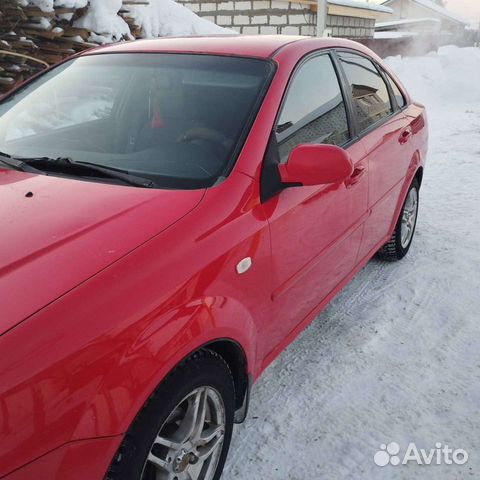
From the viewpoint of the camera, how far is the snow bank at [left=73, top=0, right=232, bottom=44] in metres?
7.63

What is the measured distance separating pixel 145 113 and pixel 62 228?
913 mm

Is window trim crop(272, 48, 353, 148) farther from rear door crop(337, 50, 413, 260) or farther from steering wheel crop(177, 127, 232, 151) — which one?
steering wheel crop(177, 127, 232, 151)

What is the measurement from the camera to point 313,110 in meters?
2.67

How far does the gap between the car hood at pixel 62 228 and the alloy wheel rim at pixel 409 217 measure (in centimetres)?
253

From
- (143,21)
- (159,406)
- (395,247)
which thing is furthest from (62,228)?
(143,21)

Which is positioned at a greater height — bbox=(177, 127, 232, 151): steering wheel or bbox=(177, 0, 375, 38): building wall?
bbox=(177, 127, 232, 151): steering wheel

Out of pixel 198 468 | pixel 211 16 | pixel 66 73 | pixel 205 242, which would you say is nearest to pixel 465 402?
pixel 198 468

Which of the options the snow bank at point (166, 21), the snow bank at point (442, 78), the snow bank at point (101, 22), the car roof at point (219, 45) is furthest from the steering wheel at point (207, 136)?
the snow bank at point (442, 78)

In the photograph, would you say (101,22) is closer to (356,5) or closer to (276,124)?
(276,124)

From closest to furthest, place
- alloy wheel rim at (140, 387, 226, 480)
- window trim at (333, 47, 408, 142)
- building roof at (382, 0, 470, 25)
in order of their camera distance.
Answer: alloy wheel rim at (140, 387, 226, 480) → window trim at (333, 47, 408, 142) → building roof at (382, 0, 470, 25)

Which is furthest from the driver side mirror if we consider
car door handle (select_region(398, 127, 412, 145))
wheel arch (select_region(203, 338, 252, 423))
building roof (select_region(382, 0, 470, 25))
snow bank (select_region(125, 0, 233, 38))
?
building roof (select_region(382, 0, 470, 25))

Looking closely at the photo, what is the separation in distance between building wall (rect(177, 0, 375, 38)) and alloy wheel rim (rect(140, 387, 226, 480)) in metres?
13.2

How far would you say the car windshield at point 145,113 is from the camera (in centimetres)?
217

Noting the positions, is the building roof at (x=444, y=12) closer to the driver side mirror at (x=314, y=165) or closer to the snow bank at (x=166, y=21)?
the snow bank at (x=166, y=21)
